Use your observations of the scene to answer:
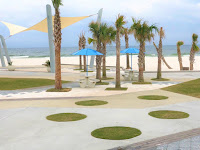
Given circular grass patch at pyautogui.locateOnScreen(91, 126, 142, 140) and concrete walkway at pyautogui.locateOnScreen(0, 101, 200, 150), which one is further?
circular grass patch at pyautogui.locateOnScreen(91, 126, 142, 140)

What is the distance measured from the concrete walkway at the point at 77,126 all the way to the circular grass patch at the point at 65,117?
24 centimetres

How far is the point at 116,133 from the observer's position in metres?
7.06

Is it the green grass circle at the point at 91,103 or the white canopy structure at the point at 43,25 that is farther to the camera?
the white canopy structure at the point at 43,25

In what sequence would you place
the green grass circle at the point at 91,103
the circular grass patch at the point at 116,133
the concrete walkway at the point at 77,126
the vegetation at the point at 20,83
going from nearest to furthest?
1. the concrete walkway at the point at 77,126
2. the circular grass patch at the point at 116,133
3. the green grass circle at the point at 91,103
4. the vegetation at the point at 20,83

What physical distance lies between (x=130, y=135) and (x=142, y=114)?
2525 millimetres

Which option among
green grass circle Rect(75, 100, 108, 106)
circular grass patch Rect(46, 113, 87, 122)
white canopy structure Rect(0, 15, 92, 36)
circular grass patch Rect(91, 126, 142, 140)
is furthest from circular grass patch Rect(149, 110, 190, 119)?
white canopy structure Rect(0, 15, 92, 36)

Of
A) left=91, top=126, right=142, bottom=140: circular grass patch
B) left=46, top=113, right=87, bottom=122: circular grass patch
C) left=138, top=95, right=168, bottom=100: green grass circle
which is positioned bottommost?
left=91, top=126, right=142, bottom=140: circular grass patch

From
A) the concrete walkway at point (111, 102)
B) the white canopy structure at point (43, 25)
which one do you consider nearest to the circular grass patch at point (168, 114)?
the concrete walkway at point (111, 102)

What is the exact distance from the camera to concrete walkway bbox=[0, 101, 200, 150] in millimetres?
6318

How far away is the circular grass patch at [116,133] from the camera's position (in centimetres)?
675

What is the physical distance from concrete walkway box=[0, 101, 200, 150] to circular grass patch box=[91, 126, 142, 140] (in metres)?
0.20

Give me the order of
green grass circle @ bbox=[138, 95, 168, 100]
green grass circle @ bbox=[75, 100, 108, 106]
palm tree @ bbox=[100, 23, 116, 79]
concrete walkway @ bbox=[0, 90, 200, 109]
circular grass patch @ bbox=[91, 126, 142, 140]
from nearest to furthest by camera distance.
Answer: circular grass patch @ bbox=[91, 126, 142, 140] < concrete walkway @ bbox=[0, 90, 200, 109] < green grass circle @ bbox=[75, 100, 108, 106] < green grass circle @ bbox=[138, 95, 168, 100] < palm tree @ bbox=[100, 23, 116, 79]

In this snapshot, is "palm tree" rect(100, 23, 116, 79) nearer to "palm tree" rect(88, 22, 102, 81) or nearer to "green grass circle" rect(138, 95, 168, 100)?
"palm tree" rect(88, 22, 102, 81)

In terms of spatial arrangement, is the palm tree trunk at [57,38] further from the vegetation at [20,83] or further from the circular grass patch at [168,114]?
the circular grass patch at [168,114]
